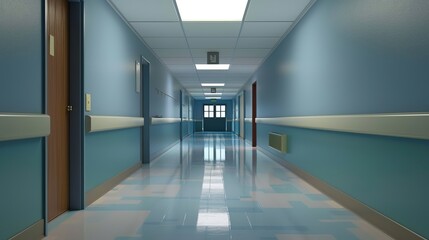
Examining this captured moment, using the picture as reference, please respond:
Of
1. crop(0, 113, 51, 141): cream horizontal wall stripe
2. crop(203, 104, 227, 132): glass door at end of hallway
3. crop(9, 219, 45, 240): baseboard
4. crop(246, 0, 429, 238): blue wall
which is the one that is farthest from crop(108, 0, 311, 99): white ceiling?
crop(203, 104, 227, 132): glass door at end of hallway

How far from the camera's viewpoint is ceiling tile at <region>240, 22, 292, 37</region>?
5.91 m

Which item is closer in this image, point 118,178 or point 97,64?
point 97,64

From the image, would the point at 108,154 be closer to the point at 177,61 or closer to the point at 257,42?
the point at 257,42

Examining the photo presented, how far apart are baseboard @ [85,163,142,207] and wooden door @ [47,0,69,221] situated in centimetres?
29

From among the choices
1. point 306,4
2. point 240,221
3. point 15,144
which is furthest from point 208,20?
point 15,144

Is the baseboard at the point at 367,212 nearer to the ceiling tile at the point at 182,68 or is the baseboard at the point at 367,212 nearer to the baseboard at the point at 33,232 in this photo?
the baseboard at the point at 33,232

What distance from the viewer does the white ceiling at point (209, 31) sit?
5.02m

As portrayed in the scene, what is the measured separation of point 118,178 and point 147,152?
2296 mm

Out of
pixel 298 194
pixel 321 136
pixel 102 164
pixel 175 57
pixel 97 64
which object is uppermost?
pixel 175 57

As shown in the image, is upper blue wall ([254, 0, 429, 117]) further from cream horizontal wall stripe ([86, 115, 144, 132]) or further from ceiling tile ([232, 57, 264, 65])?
ceiling tile ([232, 57, 264, 65])

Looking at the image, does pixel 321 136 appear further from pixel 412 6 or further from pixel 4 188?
pixel 4 188

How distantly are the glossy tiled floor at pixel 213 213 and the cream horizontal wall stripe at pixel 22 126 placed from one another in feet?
2.94

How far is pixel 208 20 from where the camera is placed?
5660 mm

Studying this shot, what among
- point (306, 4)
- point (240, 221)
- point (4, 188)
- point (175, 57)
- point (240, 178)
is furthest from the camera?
point (175, 57)
